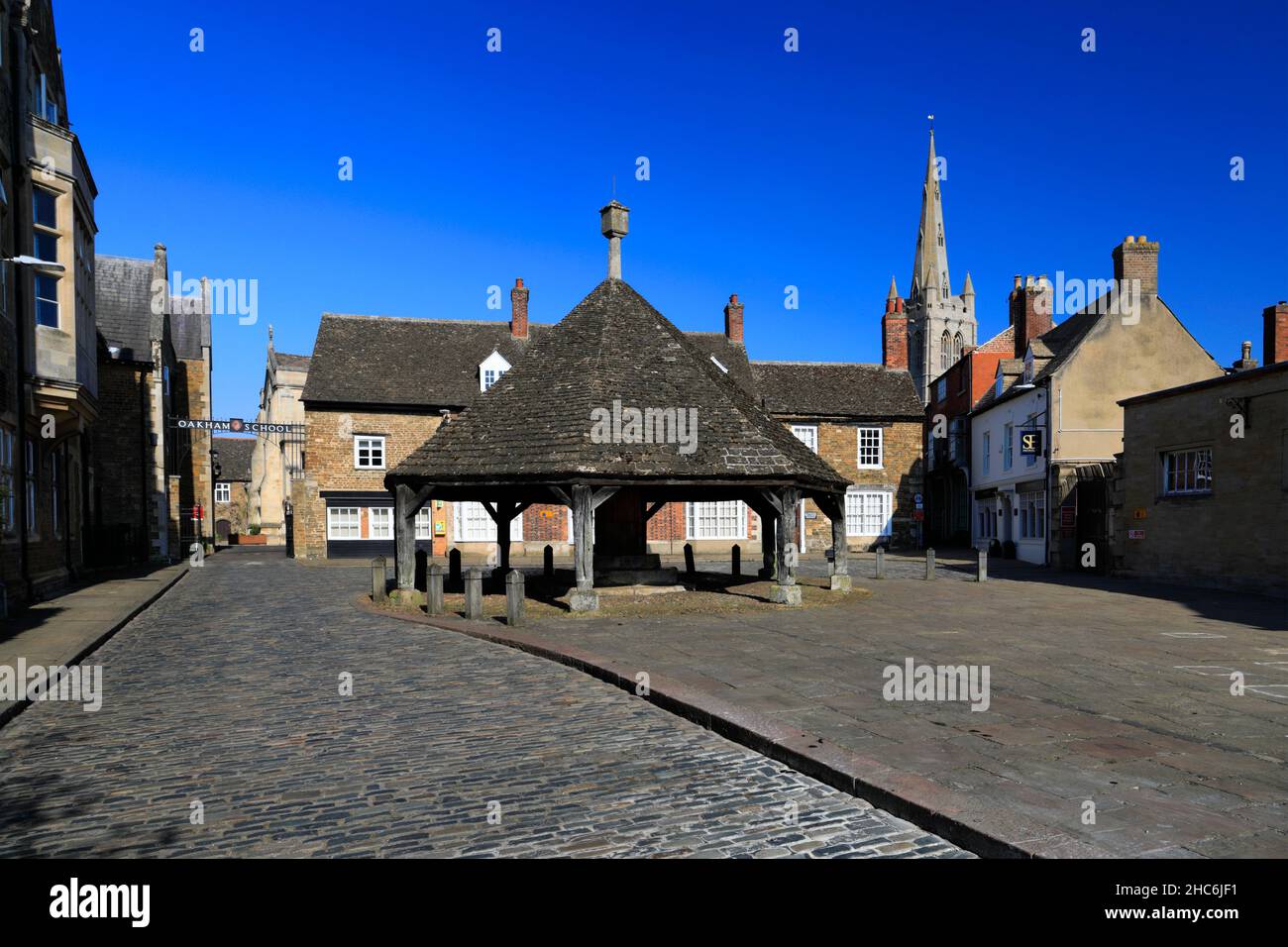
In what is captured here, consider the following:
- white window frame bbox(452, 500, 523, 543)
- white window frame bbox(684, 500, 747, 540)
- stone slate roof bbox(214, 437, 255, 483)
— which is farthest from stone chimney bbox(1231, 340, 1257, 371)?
stone slate roof bbox(214, 437, 255, 483)

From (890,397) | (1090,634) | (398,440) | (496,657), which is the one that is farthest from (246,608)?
(890,397)

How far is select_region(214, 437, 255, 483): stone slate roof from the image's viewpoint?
259 feet

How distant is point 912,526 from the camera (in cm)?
3856

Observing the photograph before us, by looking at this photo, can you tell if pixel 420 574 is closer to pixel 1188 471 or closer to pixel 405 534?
pixel 405 534

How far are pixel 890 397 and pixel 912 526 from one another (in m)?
5.77

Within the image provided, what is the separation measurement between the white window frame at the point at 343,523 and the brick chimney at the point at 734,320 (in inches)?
732

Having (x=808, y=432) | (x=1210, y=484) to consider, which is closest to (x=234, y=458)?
(x=808, y=432)

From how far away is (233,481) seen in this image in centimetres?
7862

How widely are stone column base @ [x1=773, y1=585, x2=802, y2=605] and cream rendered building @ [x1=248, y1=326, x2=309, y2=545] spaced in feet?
175

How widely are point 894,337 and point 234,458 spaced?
6313 cm

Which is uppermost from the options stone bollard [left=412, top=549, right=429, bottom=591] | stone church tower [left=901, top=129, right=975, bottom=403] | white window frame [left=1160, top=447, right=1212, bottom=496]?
stone church tower [left=901, top=129, right=975, bottom=403]

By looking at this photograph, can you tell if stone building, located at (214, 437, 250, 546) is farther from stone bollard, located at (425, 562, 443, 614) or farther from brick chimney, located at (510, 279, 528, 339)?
stone bollard, located at (425, 562, 443, 614)

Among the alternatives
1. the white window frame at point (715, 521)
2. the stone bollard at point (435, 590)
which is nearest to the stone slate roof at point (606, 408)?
the stone bollard at point (435, 590)
